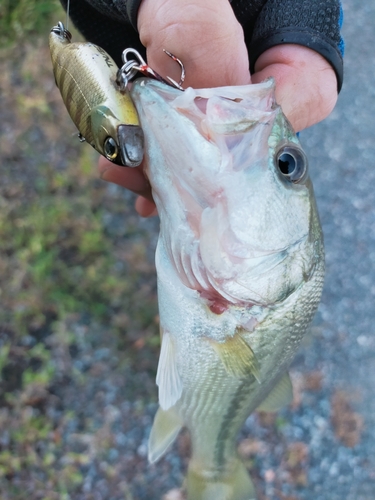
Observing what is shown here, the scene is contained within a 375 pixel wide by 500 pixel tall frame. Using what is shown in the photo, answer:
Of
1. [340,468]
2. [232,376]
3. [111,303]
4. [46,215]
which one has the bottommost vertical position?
[340,468]

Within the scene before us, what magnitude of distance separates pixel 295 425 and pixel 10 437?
1569 millimetres

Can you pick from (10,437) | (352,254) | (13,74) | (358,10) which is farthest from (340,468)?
(358,10)

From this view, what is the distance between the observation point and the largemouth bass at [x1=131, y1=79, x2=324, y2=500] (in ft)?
4.09

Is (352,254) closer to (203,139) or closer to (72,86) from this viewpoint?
(203,139)

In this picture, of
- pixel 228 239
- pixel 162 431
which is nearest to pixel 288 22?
pixel 228 239

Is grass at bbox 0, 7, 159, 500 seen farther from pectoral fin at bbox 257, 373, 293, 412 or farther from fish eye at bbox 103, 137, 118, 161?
fish eye at bbox 103, 137, 118, 161

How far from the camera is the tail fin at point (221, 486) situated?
2.00 m

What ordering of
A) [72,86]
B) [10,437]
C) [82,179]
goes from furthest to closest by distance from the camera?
[82,179], [10,437], [72,86]

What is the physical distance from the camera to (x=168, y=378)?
1606mm

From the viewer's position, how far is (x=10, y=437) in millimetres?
2443

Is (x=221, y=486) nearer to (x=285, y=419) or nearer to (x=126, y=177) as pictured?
(x=285, y=419)

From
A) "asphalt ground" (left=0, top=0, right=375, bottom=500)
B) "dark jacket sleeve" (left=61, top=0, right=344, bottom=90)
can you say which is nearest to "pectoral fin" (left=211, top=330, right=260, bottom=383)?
"dark jacket sleeve" (left=61, top=0, right=344, bottom=90)

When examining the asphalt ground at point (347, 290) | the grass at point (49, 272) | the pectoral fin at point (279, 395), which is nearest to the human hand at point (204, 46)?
the pectoral fin at point (279, 395)

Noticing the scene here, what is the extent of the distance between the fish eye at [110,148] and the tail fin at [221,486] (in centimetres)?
144
